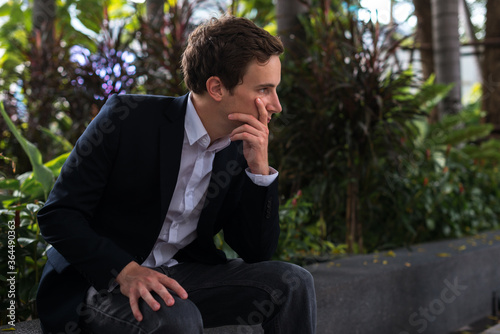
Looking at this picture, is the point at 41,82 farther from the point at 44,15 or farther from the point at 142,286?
the point at 142,286

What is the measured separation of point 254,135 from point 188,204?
1.00 ft

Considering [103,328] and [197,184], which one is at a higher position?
[197,184]

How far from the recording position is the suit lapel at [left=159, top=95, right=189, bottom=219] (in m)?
1.65

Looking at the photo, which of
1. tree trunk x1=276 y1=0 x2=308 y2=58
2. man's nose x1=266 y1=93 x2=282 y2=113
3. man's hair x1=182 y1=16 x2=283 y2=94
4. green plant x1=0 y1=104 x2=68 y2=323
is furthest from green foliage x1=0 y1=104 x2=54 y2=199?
tree trunk x1=276 y1=0 x2=308 y2=58

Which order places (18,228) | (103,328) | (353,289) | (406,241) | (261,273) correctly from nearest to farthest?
(103,328) < (261,273) < (18,228) < (353,289) < (406,241)

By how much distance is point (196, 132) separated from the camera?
1.77 meters

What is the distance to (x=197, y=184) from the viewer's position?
1798 mm

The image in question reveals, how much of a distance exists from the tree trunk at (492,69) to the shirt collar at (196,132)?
690 centimetres

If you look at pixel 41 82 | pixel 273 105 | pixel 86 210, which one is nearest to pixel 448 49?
pixel 41 82

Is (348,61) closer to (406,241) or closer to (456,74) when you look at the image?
(406,241)

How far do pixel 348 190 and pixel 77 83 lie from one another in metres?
2.06

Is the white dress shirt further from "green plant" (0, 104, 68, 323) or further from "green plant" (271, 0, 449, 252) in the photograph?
"green plant" (271, 0, 449, 252)

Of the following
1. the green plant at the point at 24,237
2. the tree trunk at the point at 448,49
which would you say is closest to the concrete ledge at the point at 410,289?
the green plant at the point at 24,237

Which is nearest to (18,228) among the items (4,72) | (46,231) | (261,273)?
(46,231)
